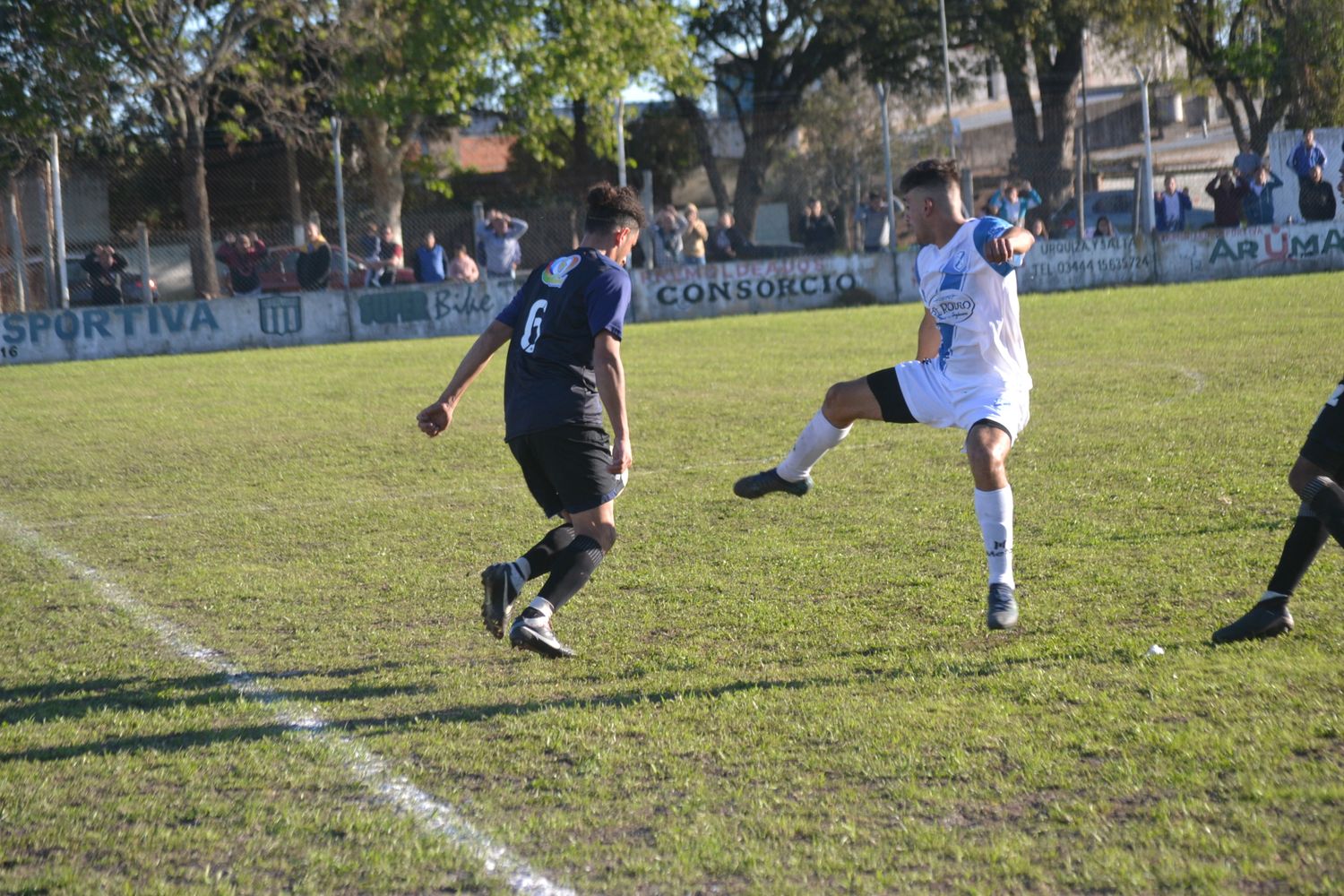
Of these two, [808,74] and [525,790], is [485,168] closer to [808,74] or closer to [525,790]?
[808,74]

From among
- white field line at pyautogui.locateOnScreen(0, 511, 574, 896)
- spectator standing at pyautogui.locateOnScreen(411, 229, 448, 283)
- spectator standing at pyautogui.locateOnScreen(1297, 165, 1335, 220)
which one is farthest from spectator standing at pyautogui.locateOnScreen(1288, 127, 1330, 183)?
white field line at pyautogui.locateOnScreen(0, 511, 574, 896)

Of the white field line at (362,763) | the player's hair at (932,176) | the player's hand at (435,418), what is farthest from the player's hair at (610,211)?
the white field line at (362,763)

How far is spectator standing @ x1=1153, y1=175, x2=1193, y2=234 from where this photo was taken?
76.8ft

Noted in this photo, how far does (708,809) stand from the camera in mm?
3674

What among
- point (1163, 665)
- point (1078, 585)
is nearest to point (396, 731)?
point (1163, 665)

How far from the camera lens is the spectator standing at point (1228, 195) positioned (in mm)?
22969

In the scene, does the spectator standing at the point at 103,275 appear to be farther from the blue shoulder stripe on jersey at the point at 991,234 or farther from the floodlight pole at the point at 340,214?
the blue shoulder stripe on jersey at the point at 991,234

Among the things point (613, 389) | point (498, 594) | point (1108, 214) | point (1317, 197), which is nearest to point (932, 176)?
point (613, 389)

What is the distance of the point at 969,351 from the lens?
5492mm

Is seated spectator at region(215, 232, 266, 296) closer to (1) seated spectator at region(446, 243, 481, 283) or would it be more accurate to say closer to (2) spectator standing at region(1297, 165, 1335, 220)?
(1) seated spectator at region(446, 243, 481, 283)

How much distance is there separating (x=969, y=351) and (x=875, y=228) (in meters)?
18.7

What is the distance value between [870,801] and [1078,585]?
2.36m

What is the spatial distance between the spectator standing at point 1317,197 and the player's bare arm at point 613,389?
801 inches

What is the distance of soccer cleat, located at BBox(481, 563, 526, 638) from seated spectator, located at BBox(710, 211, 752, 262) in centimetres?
1945
